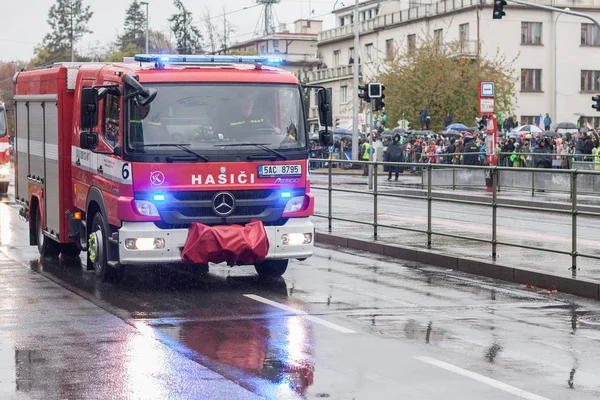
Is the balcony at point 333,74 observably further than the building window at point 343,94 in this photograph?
No

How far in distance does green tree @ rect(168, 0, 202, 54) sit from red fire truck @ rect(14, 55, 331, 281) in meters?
73.8

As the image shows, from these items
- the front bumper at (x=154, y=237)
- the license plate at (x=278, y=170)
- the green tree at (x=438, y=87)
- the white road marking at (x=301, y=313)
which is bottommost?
the white road marking at (x=301, y=313)

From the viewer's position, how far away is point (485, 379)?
27.0 feet

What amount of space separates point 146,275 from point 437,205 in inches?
186

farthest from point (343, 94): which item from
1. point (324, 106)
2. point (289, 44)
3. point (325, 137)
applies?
point (324, 106)

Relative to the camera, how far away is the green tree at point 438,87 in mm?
64375

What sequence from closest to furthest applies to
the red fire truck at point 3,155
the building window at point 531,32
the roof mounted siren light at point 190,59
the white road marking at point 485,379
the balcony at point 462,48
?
1. the white road marking at point 485,379
2. the roof mounted siren light at point 190,59
3. the red fire truck at point 3,155
4. the balcony at point 462,48
5. the building window at point 531,32

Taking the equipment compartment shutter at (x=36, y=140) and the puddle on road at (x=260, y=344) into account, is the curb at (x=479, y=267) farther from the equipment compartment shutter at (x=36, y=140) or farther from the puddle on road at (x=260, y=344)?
the equipment compartment shutter at (x=36, y=140)

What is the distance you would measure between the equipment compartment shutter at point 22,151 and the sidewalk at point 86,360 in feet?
17.9

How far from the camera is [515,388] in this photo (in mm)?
7914

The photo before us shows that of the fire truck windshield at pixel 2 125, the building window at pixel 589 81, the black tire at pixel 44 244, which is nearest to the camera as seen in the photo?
the black tire at pixel 44 244

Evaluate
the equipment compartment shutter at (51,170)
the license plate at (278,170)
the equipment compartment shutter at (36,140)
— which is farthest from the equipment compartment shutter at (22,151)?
the license plate at (278,170)

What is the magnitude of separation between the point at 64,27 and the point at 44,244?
11670 centimetres

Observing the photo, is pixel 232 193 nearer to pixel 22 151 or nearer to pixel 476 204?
pixel 476 204
